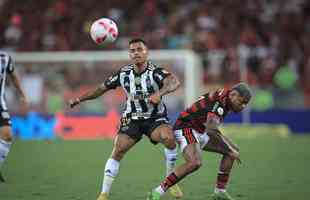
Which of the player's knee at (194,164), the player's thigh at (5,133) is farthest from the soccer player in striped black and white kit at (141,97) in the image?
the player's thigh at (5,133)

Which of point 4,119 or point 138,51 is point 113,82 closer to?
point 138,51

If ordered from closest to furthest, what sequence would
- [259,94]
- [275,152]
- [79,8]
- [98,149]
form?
[275,152] → [98,149] → [259,94] → [79,8]

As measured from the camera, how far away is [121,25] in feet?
85.7

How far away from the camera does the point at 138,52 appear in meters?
9.91

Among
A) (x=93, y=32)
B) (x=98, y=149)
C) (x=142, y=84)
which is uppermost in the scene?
(x=93, y=32)

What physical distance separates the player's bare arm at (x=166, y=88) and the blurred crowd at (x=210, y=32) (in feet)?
43.8

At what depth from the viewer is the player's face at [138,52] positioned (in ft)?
32.5

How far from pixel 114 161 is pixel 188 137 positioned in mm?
971

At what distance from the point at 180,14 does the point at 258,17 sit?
2581 millimetres

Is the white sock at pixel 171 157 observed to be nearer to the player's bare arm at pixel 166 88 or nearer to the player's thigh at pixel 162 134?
the player's thigh at pixel 162 134

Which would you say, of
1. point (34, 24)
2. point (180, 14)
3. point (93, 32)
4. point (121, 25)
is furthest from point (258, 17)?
point (93, 32)

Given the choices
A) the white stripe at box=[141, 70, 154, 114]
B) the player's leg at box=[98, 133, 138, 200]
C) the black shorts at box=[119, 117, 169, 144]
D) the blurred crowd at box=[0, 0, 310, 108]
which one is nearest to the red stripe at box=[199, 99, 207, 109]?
the black shorts at box=[119, 117, 169, 144]

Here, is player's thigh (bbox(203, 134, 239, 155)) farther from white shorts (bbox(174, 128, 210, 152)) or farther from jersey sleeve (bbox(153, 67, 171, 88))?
jersey sleeve (bbox(153, 67, 171, 88))

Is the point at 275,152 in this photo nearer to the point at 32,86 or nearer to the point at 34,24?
the point at 32,86
